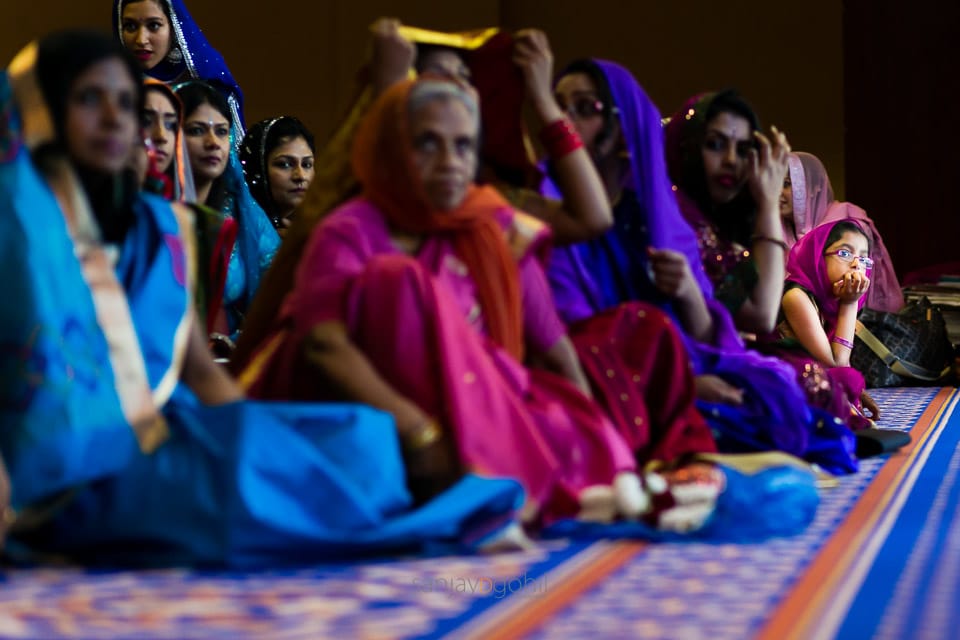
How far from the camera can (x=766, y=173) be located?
3.76 meters

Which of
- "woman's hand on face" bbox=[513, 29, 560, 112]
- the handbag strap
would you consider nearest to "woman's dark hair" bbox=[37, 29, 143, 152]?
"woman's hand on face" bbox=[513, 29, 560, 112]

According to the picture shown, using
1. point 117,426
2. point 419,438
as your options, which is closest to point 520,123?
point 419,438

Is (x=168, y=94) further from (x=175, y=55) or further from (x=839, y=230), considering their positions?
(x=839, y=230)

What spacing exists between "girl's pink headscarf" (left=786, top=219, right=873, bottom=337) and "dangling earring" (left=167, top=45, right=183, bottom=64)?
233 centimetres

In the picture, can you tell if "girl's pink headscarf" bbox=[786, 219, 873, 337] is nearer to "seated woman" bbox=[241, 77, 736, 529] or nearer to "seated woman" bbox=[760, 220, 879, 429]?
"seated woman" bbox=[760, 220, 879, 429]

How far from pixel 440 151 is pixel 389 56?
439 millimetres

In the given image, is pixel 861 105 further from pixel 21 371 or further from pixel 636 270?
pixel 21 371

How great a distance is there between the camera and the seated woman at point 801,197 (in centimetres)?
605

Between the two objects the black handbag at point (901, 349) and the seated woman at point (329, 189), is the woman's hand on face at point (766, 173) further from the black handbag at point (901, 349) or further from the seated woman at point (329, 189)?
the black handbag at point (901, 349)

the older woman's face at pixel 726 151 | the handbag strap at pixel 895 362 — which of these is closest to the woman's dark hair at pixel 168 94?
the older woman's face at pixel 726 151

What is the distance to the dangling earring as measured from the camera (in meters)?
5.12

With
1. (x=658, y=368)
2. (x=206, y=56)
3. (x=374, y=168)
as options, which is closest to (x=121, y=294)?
(x=374, y=168)

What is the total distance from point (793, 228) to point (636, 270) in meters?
2.79

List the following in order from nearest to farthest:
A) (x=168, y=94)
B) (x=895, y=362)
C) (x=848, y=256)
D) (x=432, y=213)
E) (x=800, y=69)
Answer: (x=432, y=213)
(x=168, y=94)
(x=848, y=256)
(x=895, y=362)
(x=800, y=69)
